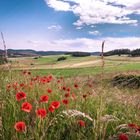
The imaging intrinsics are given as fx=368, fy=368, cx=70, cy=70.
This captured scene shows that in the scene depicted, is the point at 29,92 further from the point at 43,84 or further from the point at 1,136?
the point at 1,136

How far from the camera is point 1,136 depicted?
4094mm

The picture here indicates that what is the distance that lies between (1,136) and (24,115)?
0.77m

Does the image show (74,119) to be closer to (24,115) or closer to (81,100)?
(24,115)

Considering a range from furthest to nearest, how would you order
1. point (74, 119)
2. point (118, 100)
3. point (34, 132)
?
1. point (118, 100)
2. point (74, 119)
3. point (34, 132)

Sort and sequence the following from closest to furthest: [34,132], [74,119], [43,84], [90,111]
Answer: [34,132], [74,119], [90,111], [43,84]

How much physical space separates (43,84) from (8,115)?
2.93 metres

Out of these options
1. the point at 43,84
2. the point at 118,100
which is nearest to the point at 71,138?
the point at 43,84

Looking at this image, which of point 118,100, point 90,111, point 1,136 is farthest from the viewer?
point 118,100

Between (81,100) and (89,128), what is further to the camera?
(81,100)

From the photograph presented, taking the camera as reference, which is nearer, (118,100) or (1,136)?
(1,136)

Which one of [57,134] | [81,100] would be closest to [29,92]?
[81,100]

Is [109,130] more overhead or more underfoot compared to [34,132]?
more underfoot

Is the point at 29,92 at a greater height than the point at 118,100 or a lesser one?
greater

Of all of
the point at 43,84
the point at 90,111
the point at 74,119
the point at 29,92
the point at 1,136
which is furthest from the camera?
the point at 43,84
